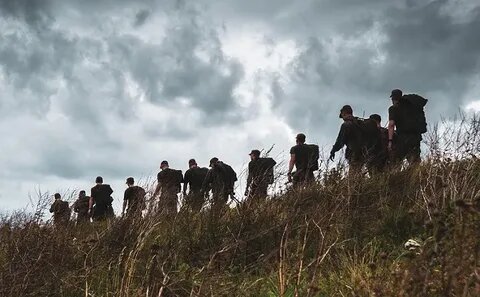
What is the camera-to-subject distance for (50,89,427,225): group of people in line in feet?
23.9

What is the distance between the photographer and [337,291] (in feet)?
14.9

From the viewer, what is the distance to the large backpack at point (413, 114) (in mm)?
10094

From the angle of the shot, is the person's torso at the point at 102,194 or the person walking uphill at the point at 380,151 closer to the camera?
the person walking uphill at the point at 380,151

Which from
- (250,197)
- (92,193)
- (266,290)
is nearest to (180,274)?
(266,290)

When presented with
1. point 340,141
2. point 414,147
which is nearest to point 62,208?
point 340,141

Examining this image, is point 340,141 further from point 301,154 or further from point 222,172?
point 222,172

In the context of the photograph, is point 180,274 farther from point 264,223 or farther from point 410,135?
point 410,135

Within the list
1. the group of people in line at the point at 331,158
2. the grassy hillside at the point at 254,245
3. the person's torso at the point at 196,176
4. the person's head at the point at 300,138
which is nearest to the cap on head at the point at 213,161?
the group of people in line at the point at 331,158

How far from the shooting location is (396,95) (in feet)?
33.5

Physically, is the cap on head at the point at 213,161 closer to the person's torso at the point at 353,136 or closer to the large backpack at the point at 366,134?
the person's torso at the point at 353,136

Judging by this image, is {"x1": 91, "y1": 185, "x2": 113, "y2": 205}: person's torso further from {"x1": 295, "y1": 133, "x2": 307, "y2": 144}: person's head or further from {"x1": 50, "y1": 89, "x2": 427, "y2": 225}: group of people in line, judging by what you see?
{"x1": 295, "y1": 133, "x2": 307, "y2": 144}: person's head

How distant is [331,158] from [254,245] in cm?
303

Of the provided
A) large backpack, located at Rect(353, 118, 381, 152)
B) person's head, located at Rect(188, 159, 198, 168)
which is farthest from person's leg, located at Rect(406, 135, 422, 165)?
person's head, located at Rect(188, 159, 198, 168)

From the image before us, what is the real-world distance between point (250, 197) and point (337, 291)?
259 cm
